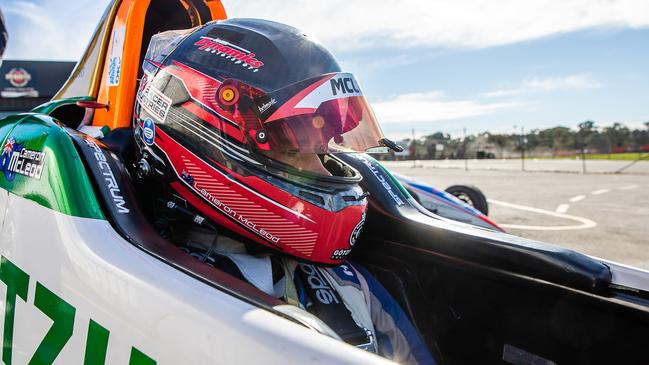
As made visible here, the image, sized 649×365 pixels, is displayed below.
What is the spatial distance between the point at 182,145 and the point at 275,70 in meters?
0.32

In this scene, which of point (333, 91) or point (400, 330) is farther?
point (400, 330)

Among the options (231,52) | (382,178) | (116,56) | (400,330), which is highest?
(116,56)

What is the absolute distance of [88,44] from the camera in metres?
2.30

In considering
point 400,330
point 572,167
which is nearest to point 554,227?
point 400,330

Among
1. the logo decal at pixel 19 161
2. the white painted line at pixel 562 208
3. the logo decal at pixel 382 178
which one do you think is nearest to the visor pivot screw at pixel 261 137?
the logo decal at pixel 19 161

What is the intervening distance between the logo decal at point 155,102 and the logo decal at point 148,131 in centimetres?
3

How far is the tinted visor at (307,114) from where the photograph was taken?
1.29 m

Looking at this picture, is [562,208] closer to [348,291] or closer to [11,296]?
[348,291]

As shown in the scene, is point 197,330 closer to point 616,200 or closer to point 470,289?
point 470,289

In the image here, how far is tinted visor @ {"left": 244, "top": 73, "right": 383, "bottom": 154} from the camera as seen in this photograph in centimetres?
129

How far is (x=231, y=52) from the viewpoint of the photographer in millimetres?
1390

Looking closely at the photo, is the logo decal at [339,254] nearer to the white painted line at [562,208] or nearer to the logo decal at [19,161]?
the logo decal at [19,161]

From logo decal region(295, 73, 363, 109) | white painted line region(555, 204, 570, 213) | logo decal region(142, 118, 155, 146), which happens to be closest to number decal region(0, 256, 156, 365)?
logo decal region(142, 118, 155, 146)

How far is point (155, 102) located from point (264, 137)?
1.20 ft
